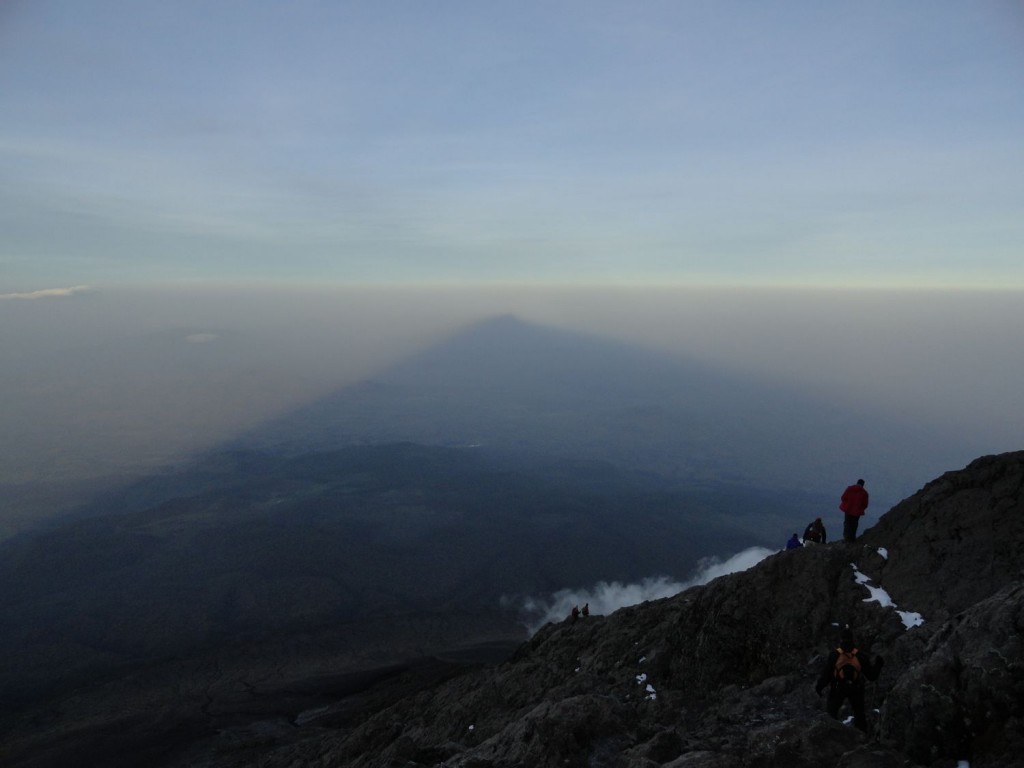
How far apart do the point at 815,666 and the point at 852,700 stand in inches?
244

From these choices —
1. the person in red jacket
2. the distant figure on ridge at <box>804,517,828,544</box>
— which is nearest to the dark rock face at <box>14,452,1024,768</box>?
the person in red jacket

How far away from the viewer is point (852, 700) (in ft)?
43.8

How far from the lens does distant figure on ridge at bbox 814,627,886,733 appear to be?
13336 millimetres

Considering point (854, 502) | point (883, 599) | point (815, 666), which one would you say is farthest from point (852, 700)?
point (854, 502)

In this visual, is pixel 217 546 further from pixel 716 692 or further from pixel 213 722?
pixel 716 692

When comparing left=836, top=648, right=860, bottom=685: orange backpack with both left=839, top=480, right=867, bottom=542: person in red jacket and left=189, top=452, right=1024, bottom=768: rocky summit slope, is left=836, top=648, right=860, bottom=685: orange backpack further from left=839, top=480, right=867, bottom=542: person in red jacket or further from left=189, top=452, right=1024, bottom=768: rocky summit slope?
left=839, top=480, right=867, bottom=542: person in red jacket

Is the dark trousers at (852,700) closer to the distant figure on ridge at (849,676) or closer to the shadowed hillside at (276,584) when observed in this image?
the distant figure on ridge at (849,676)

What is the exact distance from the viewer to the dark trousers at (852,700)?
43.7ft

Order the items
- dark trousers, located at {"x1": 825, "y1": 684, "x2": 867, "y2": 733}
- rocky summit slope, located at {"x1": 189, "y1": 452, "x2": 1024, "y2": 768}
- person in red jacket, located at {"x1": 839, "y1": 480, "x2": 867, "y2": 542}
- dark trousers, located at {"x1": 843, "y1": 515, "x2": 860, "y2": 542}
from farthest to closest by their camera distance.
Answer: dark trousers, located at {"x1": 843, "y1": 515, "x2": 860, "y2": 542} → person in red jacket, located at {"x1": 839, "y1": 480, "x2": 867, "y2": 542} → dark trousers, located at {"x1": 825, "y1": 684, "x2": 867, "y2": 733} → rocky summit slope, located at {"x1": 189, "y1": 452, "x2": 1024, "y2": 768}

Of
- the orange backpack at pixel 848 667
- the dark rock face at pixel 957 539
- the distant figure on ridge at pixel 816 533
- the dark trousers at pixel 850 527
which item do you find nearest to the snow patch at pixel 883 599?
the dark rock face at pixel 957 539

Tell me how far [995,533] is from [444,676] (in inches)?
2195

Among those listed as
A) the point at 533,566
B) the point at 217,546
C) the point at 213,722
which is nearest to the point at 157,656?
the point at 213,722

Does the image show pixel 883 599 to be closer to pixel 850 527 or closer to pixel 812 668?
pixel 850 527

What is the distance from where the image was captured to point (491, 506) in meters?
183
